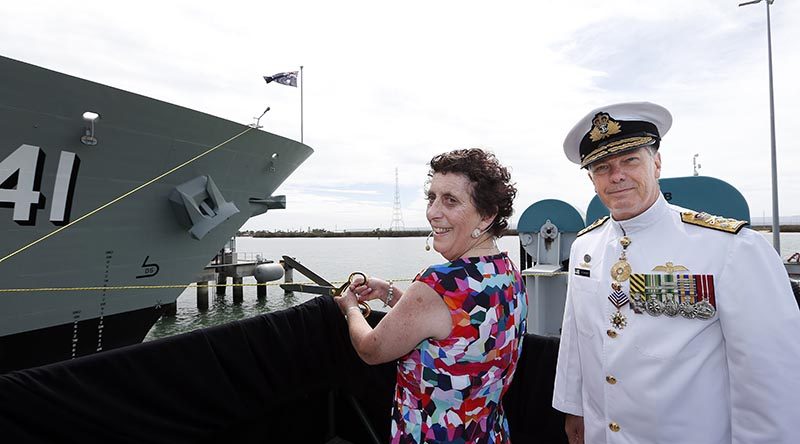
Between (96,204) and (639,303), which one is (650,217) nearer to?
(639,303)

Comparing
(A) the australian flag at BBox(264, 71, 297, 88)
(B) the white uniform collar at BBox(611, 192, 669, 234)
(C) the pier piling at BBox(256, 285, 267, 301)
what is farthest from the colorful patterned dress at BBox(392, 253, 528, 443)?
(C) the pier piling at BBox(256, 285, 267, 301)

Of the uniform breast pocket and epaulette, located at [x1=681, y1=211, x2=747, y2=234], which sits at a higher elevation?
epaulette, located at [x1=681, y1=211, x2=747, y2=234]

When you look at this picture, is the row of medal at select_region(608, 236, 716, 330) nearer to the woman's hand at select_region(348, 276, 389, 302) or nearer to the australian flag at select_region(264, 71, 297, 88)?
the woman's hand at select_region(348, 276, 389, 302)

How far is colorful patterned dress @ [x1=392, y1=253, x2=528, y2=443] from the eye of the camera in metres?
1.13

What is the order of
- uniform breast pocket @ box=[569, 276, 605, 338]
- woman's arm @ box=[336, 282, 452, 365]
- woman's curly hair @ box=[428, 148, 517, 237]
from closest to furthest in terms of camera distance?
woman's arm @ box=[336, 282, 452, 365] → woman's curly hair @ box=[428, 148, 517, 237] → uniform breast pocket @ box=[569, 276, 605, 338]

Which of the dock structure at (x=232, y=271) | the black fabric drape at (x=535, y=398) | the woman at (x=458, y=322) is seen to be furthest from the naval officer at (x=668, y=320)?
the dock structure at (x=232, y=271)

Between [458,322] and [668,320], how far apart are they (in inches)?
25.6

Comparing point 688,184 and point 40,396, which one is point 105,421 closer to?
point 40,396

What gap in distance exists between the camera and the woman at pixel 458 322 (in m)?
1.12

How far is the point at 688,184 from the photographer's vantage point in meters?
3.38

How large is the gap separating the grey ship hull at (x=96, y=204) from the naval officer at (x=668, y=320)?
255 inches

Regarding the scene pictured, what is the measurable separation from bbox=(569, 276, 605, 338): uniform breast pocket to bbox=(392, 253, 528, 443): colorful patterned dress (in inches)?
11.5

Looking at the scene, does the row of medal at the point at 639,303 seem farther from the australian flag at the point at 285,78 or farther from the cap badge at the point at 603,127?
the australian flag at the point at 285,78

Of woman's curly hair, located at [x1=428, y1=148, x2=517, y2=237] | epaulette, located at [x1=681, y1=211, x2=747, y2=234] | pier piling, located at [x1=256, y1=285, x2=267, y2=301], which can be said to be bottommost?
pier piling, located at [x1=256, y1=285, x2=267, y2=301]
